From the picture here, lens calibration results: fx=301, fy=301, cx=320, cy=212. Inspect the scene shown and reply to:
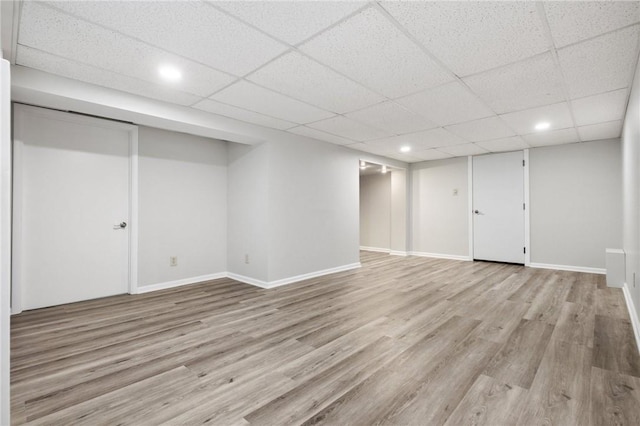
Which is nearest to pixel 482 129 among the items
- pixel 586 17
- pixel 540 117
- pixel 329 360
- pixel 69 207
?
pixel 540 117

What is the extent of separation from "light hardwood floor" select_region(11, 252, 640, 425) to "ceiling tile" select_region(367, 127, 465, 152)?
240 cm

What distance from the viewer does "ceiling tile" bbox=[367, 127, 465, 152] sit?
15.0 feet

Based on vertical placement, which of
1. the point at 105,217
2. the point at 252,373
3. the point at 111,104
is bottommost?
the point at 252,373

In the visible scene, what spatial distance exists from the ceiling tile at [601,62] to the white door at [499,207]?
3.21 metres

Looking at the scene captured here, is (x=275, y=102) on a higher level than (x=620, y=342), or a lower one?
higher

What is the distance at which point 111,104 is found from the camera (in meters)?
2.90

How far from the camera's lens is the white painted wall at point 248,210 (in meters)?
4.34

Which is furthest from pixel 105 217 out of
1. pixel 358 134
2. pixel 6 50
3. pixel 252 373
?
pixel 358 134

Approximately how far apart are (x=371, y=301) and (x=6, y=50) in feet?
12.9

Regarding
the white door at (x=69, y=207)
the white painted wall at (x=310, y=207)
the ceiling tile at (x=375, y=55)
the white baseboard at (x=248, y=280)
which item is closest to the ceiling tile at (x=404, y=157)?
the white painted wall at (x=310, y=207)

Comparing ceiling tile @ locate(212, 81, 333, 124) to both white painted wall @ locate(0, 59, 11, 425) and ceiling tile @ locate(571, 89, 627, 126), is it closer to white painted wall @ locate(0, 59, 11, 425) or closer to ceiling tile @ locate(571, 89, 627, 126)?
white painted wall @ locate(0, 59, 11, 425)

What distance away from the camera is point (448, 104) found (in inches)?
131

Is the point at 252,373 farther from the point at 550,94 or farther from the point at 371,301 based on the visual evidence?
the point at 550,94

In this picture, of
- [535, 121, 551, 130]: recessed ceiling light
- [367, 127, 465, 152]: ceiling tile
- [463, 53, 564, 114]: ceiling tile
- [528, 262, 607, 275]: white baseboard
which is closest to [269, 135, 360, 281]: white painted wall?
[367, 127, 465, 152]: ceiling tile
